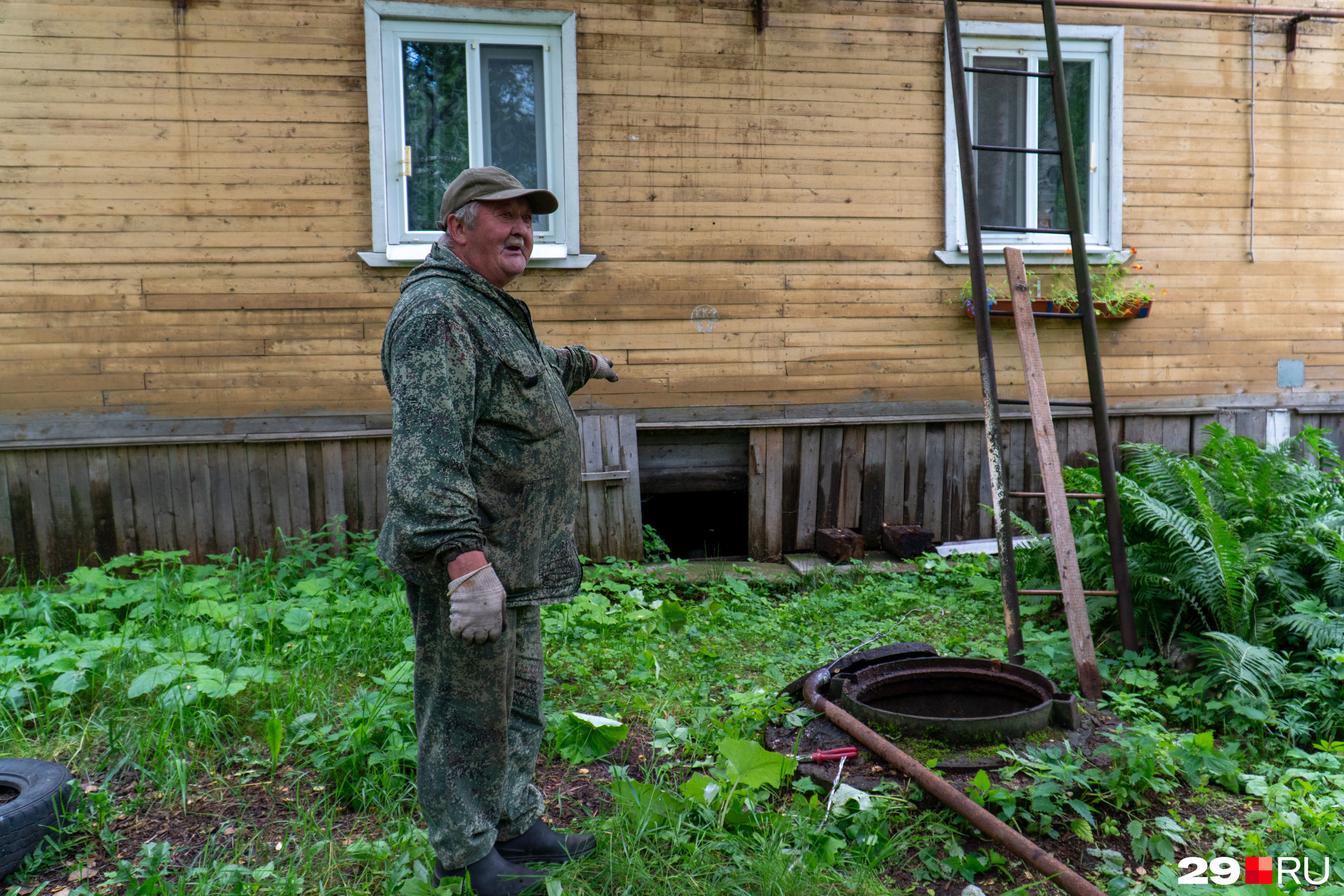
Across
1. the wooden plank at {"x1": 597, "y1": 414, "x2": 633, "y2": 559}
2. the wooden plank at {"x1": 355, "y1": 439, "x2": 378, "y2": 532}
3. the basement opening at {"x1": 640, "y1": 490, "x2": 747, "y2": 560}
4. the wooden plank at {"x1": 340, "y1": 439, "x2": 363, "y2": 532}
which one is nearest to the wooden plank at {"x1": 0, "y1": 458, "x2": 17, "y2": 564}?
the wooden plank at {"x1": 340, "y1": 439, "x2": 363, "y2": 532}

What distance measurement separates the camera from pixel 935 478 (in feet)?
22.7

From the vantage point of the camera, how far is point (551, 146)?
253 inches

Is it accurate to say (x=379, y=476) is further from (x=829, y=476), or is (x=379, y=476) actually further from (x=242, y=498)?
(x=829, y=476)

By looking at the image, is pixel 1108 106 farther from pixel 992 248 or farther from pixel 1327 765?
pixel 1327 765

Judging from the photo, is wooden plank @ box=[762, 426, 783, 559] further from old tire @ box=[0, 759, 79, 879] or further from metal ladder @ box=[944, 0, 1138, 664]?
old tire @ box=[0, 759, 79, 879]

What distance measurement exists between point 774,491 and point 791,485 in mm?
146

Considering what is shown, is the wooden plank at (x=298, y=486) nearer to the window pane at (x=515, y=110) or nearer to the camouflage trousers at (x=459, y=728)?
the window pane at (x=515, y=110)

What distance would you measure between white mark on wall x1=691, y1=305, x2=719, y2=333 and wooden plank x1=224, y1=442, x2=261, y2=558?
3.21 m

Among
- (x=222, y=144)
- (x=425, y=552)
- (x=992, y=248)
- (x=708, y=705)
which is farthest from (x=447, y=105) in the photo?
A: (x=425, y=552)

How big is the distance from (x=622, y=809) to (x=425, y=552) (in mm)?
1190

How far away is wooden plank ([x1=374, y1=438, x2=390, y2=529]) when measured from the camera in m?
6.31

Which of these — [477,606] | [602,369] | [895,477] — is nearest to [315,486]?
[602,369]

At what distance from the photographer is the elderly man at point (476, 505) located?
85.7 inches

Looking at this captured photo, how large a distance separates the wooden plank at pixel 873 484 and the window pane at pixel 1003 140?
6.24 ft
